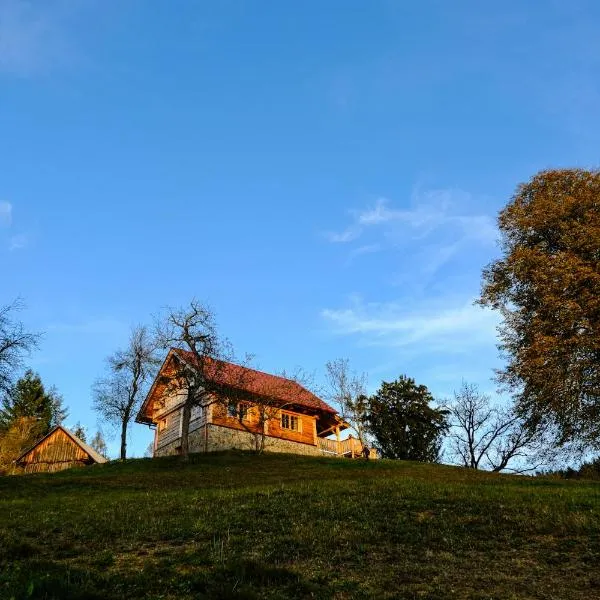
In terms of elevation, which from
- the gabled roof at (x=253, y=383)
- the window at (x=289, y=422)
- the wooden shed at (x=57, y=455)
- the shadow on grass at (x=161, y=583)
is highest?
the gabled roof at (x=253, y=383)

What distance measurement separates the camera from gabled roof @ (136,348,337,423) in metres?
41.6

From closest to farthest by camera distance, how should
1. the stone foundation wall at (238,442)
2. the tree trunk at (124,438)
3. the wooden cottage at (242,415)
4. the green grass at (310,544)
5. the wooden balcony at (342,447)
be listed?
the green grass at (310,544) < the wooden cottage at (242,415) < the stone foundation wall at (238,442) < the tree trunk at (124,438) < the wooden balcony at (342,447)

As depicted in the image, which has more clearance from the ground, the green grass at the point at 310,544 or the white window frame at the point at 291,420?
the white window frame at the point at 291,420

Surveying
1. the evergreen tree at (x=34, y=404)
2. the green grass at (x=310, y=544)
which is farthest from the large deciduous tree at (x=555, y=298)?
the evergreen tree at (x=34, y=404)

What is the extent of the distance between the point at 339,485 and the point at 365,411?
36.7 meters

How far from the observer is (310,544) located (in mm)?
12219

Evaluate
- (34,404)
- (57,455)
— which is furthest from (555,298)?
(34,404)

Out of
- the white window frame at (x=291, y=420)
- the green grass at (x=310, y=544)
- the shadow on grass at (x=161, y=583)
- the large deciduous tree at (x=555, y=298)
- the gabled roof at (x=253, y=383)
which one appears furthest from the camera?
the white window frame at (x=291, y=420)

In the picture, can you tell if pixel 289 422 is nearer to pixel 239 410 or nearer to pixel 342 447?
pixel 342 447

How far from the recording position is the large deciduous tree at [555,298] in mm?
30734

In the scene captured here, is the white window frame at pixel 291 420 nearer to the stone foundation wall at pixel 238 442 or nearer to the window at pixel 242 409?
the stone foundation wall at pixel 238 442

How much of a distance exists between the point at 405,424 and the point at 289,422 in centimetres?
1379

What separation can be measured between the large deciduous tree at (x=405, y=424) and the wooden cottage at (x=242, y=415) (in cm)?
512

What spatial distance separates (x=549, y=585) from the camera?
9523mm
